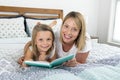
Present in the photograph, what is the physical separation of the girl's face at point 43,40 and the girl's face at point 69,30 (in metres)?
0.11

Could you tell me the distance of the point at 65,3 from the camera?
335 cm

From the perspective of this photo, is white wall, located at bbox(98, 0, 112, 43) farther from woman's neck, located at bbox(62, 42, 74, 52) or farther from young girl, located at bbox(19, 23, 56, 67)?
young girl, located at bbox(19, 23, 56, 67)

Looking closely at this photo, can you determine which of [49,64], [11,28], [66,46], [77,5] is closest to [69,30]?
[66,46]

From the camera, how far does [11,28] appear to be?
8.16 feet

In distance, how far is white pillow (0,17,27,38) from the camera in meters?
2.43

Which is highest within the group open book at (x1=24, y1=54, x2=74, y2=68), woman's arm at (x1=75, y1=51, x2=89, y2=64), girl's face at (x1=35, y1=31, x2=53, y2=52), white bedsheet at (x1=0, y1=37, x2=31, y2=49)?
girl's face at (x1=35, y1=31, x2=53, y2=52)

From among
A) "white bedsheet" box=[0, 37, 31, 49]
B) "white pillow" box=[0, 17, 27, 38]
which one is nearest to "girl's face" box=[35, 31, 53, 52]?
"white bedsheet" box=[0, 37, 31, 49]

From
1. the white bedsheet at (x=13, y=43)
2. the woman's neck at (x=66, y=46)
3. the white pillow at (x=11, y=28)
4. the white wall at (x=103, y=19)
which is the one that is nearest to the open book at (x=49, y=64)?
the woman's neck at (x=66, y=46)

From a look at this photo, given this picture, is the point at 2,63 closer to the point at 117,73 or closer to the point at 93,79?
the point at 93,79

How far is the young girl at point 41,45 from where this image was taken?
1.24m

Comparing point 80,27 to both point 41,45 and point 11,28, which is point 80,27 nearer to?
point 41,45

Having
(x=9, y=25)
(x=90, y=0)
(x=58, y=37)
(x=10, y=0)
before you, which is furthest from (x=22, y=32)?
(x=90, y=0)

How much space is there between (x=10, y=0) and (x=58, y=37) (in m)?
1.77

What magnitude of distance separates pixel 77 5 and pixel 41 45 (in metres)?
2.39
